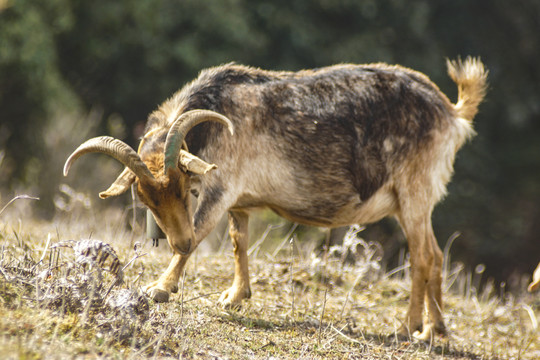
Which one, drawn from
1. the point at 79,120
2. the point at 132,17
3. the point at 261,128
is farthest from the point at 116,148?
the point at 132,17

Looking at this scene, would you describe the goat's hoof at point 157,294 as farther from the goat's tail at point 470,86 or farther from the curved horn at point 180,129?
the goat's tail at point 470,86

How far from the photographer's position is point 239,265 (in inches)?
217

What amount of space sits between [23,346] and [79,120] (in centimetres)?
1080

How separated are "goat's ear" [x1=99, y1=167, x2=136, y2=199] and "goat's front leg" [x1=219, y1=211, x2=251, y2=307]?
118cm

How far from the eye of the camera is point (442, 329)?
551cm

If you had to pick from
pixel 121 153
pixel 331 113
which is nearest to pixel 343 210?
pixel 331 113

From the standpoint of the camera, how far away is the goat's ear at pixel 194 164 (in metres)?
4.44

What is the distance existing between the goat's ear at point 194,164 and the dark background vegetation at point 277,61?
8542mm

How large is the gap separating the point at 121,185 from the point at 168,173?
37 centimetres

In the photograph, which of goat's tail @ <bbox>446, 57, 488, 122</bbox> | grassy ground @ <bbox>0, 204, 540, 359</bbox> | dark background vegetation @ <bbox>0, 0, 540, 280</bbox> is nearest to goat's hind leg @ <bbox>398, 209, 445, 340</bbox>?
grassy ground @ <bbox>0, 204, 540, 359</bbox>

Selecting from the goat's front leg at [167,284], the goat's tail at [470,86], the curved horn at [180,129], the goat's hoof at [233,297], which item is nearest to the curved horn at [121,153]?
the curved horn at [180,129]

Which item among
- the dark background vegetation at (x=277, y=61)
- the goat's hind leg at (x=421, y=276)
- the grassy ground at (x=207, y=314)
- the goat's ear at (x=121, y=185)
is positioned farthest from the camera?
the dark background vegetation at (x=277, y=61)

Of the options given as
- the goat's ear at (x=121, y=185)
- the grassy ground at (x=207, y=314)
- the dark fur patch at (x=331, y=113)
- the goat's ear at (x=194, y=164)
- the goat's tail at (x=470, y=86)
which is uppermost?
the goat's tail at (x=470, y=86)

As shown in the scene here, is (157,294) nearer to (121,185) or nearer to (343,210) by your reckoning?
(121,185)
